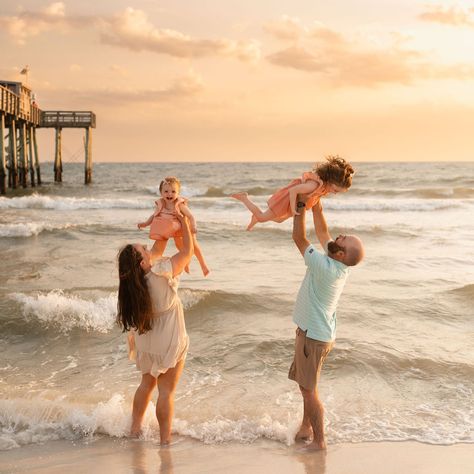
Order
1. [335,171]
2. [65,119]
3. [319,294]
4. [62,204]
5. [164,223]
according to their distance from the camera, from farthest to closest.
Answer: [65,119], [62,204], [164,223], [319,294], [335,171]

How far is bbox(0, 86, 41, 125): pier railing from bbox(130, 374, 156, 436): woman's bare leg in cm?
2356

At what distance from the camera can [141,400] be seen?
489 cm

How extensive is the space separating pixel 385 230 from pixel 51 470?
1623 cm

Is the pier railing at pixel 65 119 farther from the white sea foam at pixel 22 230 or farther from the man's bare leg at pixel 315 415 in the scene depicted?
the man's bare leg at pixel 315 415

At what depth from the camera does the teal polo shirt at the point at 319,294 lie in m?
4.45

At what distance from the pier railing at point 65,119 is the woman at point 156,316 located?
34.6 m

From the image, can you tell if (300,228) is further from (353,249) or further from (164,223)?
(164,223)

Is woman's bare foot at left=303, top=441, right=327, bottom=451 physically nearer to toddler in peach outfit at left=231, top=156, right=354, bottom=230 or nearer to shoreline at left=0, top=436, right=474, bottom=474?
shoreline at left=0, top=436, right=474, bottom=474

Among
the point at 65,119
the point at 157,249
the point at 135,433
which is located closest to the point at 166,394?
the point at 135,433

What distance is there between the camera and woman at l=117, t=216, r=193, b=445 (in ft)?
14.5

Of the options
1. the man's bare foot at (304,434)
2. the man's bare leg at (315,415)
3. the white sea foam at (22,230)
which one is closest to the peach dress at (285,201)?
the man's bare leg at (315,415)

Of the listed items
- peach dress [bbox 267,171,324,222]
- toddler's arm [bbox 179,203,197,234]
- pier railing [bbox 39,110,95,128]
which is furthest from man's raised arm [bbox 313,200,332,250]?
pier railing [bbox 39,110,95,128]

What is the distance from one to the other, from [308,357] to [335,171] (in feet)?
4.31

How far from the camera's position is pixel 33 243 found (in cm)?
1617
